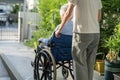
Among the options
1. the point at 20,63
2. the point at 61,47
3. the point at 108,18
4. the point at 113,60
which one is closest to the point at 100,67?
the point at 113,60

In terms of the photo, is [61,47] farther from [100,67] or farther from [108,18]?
[108,18]

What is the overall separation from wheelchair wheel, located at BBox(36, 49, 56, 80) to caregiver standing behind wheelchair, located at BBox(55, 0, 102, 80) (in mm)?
661

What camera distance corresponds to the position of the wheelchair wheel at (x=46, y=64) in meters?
4.45

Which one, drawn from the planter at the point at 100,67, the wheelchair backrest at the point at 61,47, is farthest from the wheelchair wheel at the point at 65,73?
the wheelchair backrest at the point at 61,47

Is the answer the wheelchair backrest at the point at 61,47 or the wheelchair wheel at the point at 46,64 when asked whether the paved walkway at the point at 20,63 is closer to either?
the wheelchair wheel at the point at 46,64

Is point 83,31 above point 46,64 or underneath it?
above

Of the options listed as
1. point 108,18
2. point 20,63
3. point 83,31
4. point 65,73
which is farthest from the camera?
point 20,63

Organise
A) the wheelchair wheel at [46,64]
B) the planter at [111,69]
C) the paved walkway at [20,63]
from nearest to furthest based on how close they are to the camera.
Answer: the wheelchair wheel at [46,64] → the planter at [111,69] → the paved walkway at [20,63]

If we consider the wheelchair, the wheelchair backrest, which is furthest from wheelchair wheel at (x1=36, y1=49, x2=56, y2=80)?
the wheelchair backrest

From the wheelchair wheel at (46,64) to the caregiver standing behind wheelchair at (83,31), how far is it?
2.17ft

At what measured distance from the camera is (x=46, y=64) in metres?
4.67

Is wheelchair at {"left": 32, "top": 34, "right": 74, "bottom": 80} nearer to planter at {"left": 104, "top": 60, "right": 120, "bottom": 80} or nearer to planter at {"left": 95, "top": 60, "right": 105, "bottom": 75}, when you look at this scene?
planter at {"left": 104, "top": 60, "right": 120, "bottom": 80}

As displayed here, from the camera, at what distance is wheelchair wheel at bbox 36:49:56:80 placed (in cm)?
445

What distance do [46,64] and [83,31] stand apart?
3.96 ft
